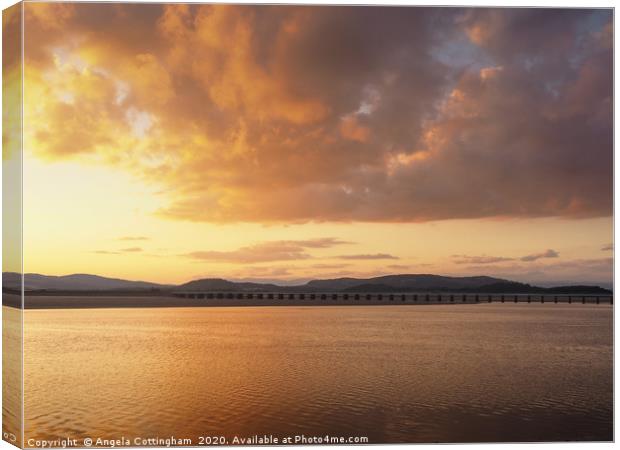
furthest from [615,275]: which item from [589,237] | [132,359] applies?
[132,359]

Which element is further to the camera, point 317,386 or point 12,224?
point 317,386

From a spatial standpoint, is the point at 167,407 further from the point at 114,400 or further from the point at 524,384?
the point at 524,384

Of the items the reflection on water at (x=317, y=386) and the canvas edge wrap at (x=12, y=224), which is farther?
the reflection on water at (x=317, y=386)

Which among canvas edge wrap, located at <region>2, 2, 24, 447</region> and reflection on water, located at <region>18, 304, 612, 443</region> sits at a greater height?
canvas edge wrap, located at <region>2, 2, 24, 447</region>

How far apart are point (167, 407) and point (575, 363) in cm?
1462

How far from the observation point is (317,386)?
719 inches

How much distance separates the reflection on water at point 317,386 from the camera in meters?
14.7

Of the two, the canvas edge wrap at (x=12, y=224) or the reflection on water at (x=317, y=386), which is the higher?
the canvas edge wrap at (x=12, y=224)

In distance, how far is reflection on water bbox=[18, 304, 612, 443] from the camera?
1469 cm

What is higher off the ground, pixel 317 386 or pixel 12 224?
pixel 12 224

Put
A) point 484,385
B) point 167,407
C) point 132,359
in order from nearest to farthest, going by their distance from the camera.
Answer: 1. point 167,407
2. point 484,385
3. point 132,359

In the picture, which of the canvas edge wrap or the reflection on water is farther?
the reflection on water

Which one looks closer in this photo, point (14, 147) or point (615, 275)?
point (14, 147)

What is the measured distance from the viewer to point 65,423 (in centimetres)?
1441
